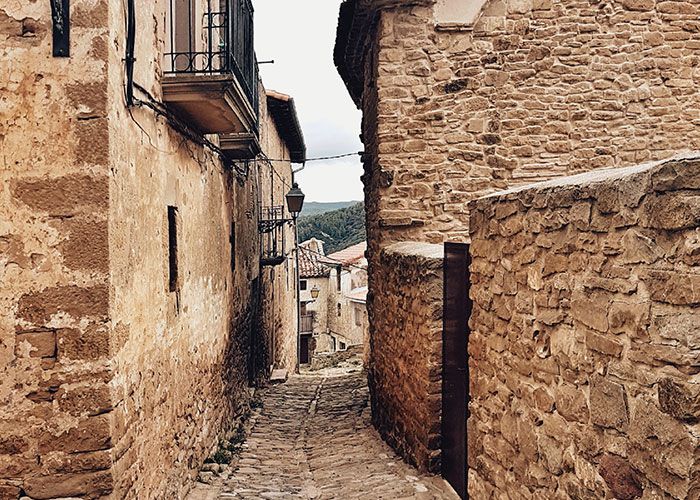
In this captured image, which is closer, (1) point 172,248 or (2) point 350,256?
(1) point 172,248

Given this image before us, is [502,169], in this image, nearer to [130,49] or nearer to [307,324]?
[130,49]

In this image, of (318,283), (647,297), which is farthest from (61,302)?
(318,283)

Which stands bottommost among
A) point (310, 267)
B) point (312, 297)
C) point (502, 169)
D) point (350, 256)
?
point (312, 297)

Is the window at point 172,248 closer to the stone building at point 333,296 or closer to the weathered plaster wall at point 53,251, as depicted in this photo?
the weathered plaster wall at point 53,251

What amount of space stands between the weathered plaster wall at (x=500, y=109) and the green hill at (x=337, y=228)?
131 feet

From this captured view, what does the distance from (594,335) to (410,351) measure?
376 centimetres

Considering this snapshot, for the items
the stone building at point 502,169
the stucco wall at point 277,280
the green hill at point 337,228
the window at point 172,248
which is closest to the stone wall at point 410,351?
the stone building at point 502,169

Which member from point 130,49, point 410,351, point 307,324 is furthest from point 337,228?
point 130,49

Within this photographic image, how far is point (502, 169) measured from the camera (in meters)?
7.34

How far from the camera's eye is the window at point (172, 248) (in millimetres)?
5559

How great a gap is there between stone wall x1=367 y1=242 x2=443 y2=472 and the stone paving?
0.24 m

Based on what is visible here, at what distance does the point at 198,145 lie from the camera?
6680mm

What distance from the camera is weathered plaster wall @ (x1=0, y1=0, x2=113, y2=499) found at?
144 inches

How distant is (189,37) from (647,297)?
531 cm
